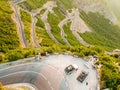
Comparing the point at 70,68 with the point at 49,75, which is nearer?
the point at 49,75

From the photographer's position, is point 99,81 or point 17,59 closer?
point 99,81

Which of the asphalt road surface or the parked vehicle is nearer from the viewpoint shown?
the asphalt road surface

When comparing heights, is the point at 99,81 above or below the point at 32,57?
below

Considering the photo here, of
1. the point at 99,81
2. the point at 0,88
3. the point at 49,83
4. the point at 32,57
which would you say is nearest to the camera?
the point at 0,88

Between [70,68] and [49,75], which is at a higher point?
[70,68]

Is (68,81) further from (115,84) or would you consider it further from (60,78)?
(115,84)

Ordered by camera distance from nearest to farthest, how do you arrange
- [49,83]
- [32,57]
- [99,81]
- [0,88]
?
1. [0,88]
2. [49,83]
3. [99,81]
4. [32,57]

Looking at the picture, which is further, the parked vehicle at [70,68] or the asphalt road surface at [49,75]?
the parked vehicle at [70,68]

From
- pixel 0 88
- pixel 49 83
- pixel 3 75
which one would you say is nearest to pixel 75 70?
pixel 49 83
